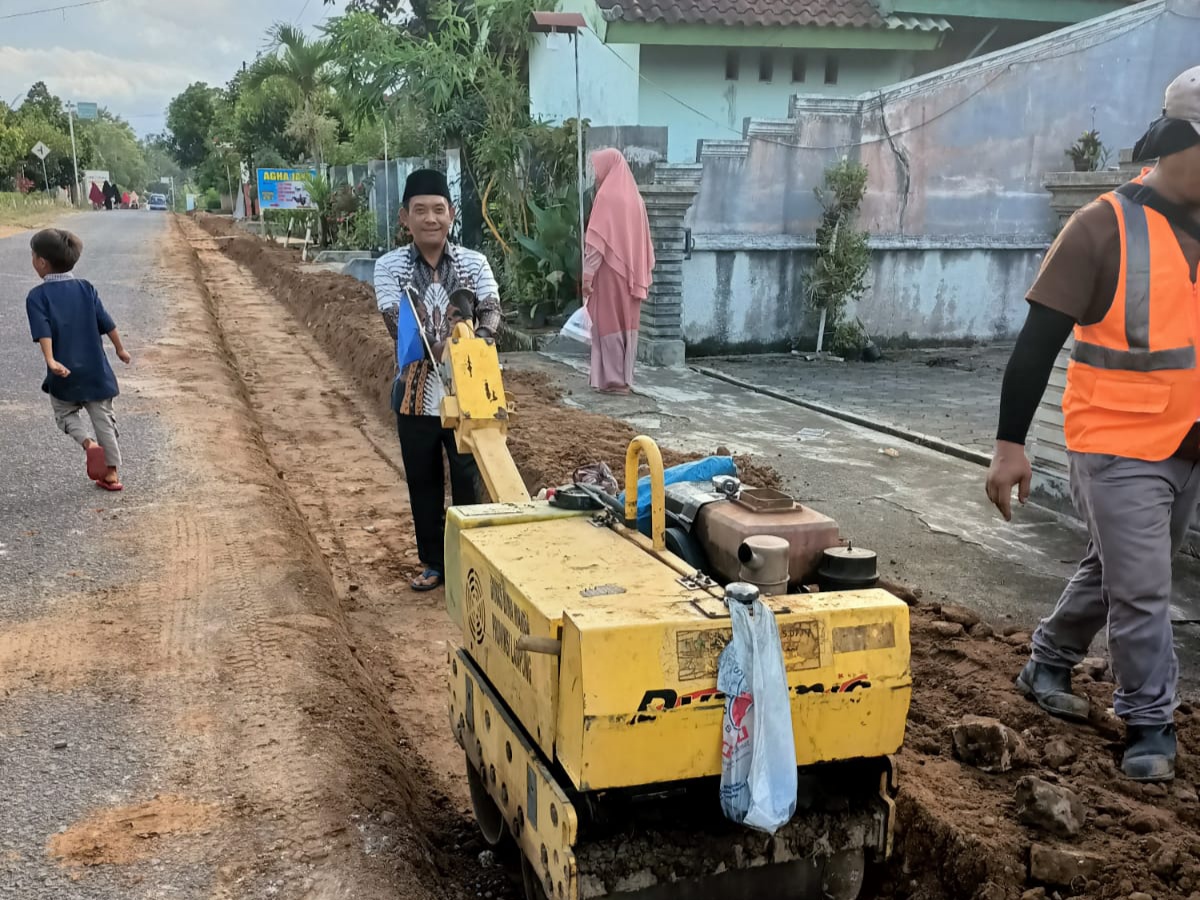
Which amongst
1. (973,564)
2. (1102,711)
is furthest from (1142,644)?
(973,564)

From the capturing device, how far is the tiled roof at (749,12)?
11.7 metres

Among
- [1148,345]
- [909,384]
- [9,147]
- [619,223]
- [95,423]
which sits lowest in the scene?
[909,384]

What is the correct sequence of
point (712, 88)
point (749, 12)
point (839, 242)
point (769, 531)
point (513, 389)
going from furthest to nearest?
point (712, 88), point (749, 12), point (839, 242), point (513, 389), point (769, 531)

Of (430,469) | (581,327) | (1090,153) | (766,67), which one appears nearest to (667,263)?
(581,327)

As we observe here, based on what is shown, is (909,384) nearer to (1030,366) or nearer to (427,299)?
(427,299)

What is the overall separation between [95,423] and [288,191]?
61.6 ft

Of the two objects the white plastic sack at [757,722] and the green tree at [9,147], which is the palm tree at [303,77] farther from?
the white plastic sack at [757,722]

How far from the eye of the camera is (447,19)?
13.3 m

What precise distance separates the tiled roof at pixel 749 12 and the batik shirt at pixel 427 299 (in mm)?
7884

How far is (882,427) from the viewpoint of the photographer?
7492mm

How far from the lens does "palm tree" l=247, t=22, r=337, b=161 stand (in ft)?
91.0

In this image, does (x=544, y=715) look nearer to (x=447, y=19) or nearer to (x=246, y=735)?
(x=246, y=735)

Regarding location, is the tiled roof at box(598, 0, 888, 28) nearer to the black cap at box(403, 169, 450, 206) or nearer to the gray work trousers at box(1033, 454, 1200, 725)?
the black cap at box(403, 169, 450, 206)

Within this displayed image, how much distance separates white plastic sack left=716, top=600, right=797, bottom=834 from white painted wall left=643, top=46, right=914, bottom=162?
11.4 metres
